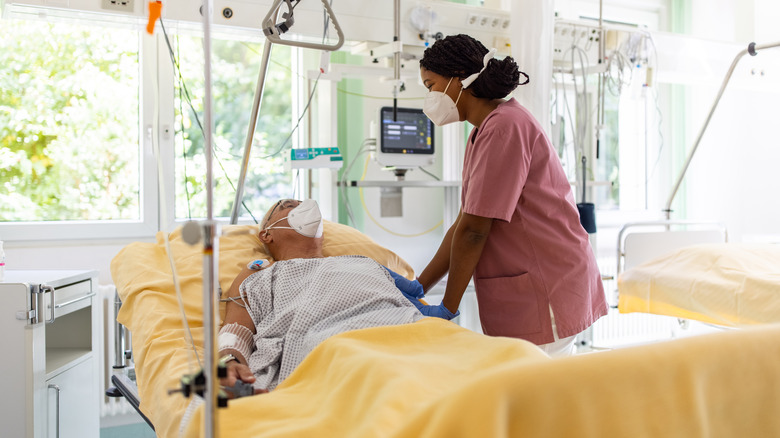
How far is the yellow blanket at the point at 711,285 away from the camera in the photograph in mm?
2426

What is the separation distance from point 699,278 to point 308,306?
179cm

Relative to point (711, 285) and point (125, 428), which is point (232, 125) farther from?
point (711, 285)

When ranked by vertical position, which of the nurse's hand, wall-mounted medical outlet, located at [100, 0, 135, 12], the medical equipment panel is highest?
wall-mounted medical outlet, located at [100, 0, 135, 12]

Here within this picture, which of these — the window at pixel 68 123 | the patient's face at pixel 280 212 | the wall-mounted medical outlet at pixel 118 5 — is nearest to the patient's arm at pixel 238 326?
the patient's face at pixel 280 212

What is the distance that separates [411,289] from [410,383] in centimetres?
90

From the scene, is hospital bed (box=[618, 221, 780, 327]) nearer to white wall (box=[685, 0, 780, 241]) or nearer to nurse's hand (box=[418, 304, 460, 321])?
nurse's hand (box=[418, 304, 460, 321])

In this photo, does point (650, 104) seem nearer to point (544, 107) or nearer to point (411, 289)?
point (544, 107)

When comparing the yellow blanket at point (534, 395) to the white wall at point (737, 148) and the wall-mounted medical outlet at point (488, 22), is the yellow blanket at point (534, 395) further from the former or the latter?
the white wall at point (737, 148)

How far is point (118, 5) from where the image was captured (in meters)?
2.13

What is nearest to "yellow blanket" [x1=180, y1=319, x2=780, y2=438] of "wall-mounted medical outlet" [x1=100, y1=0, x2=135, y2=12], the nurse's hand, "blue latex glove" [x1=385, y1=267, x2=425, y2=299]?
the nurse's hand

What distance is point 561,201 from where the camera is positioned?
179 cm

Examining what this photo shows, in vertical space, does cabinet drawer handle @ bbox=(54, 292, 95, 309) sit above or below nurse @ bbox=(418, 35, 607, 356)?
below

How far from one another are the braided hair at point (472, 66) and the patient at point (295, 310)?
0.59m

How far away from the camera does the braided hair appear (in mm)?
1772
